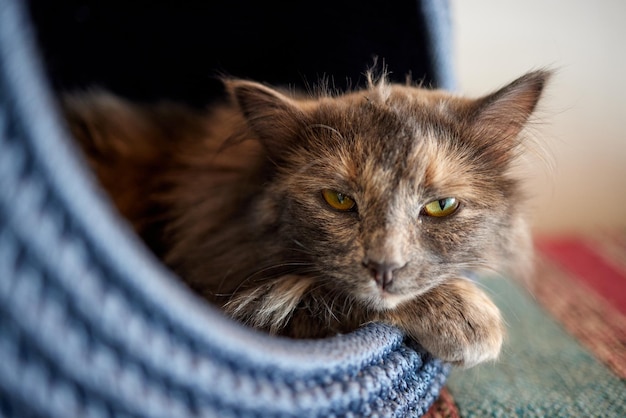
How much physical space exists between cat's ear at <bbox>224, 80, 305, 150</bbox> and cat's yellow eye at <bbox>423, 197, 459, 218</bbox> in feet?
1.13

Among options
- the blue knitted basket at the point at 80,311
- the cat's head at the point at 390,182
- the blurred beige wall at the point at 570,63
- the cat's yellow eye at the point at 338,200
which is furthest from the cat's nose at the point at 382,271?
the blurred beige wall at the point at 570,63

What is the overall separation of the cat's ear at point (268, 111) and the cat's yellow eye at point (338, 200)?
0.61ft

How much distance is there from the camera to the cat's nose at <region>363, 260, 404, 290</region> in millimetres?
990

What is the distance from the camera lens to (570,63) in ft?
8.28

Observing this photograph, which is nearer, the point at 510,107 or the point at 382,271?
the point at 382,271

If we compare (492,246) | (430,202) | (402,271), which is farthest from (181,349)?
(492,246)

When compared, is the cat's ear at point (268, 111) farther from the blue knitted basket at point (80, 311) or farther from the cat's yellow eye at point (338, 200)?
the blue knitted basket at point (80, 311)

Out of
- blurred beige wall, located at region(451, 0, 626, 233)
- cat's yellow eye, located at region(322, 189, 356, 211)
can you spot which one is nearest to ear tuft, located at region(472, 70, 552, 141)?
cat's yellow eye, located at region(322, 189, 356, 211)

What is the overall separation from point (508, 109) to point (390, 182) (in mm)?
347

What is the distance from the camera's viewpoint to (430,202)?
43.6 inches

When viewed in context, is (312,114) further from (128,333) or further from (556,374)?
(556,374)

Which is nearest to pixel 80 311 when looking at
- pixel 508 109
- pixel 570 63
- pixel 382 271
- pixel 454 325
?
pixel 382 271

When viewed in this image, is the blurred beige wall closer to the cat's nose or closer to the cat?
the cat

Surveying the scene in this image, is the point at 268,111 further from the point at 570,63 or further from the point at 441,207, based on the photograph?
the point at 570,63
